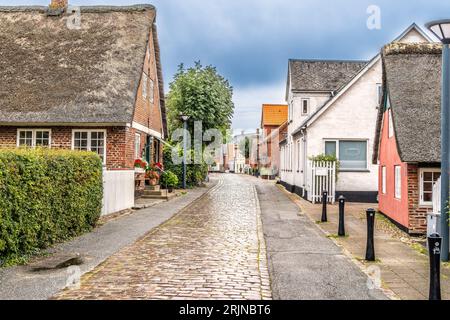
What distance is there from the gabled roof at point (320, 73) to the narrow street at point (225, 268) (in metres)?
18.6

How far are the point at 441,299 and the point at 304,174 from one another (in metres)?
18.5

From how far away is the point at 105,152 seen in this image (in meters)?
19.9

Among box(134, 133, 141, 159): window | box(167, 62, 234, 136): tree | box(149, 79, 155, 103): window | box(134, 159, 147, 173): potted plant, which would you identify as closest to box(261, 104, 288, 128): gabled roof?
box(167, 62, 234, 136): tree

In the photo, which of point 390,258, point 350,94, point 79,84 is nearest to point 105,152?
point 79,84

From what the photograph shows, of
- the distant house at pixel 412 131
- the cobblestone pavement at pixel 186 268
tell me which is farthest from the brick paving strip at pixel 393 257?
the cobblestone pavement at pixel 186 268

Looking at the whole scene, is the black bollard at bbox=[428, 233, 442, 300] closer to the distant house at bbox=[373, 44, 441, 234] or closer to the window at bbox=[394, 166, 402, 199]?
the distant house at bbox=[373, 44, 441, 234]

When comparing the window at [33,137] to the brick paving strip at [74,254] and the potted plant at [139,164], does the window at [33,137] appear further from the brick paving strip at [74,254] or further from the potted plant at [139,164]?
the brick paving strip at [74,254]

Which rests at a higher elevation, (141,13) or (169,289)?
(141,13)

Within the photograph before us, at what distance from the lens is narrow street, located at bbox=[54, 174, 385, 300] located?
22.1 ft

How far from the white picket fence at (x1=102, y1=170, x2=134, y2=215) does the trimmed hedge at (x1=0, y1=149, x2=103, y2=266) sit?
2295 mm

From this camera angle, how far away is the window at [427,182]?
43.6ft

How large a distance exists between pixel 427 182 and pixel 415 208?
0.84 meters

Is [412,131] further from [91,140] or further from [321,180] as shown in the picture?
[91,140]
